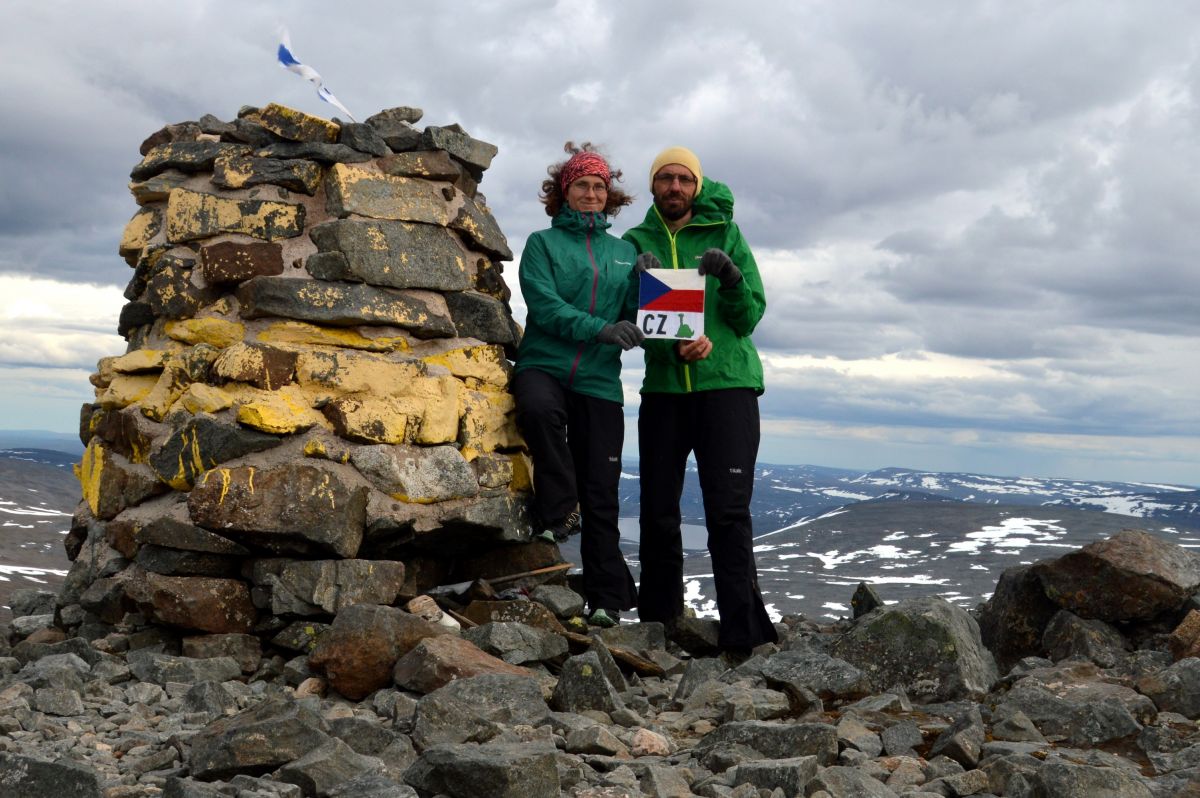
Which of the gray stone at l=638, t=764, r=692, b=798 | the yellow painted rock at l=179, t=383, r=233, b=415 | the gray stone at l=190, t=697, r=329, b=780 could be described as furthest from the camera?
the yellow painted rock at l=179, t=383, r=233, b=415

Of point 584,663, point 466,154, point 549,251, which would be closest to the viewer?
point 584,663

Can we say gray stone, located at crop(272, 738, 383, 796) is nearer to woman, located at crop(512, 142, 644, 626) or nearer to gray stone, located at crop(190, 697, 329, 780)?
gray stone, located at crop(190, 697, 329, 780)

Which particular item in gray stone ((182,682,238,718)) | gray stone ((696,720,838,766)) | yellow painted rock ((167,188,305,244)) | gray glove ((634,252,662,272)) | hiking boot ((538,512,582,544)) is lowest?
gray stone ((182,682,238,718))

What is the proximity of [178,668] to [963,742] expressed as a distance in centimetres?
427

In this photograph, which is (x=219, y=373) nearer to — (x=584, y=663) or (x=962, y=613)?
(x=584, y=663)

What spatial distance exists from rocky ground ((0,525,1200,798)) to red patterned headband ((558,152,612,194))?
2.91 meters

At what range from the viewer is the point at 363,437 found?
7.09 meters

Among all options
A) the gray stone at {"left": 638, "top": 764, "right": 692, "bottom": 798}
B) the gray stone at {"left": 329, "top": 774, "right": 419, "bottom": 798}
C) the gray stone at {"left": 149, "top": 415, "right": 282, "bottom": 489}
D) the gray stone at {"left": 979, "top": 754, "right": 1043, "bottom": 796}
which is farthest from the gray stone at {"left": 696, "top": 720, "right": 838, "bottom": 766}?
the gray stone at {"left": 149, "top": 415, "right": 282, "bottom": 489}

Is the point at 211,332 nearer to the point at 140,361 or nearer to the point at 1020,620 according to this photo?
the point at 140,361

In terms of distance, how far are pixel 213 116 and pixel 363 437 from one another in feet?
10.1

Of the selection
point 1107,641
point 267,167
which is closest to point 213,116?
point 267,167

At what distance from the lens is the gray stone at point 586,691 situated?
5.65 m

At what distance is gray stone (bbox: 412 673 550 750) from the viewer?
475 cm

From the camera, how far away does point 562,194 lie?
7.85m
